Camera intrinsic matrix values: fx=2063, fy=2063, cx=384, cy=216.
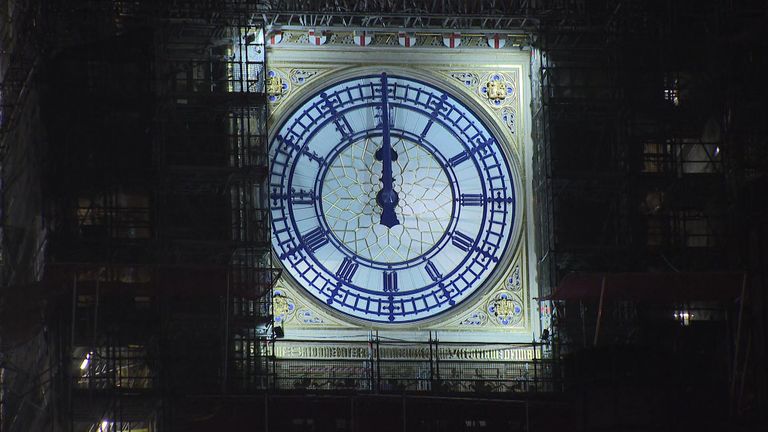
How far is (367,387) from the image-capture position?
25.7 meters

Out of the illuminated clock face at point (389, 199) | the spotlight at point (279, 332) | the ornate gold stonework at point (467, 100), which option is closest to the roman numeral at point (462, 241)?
the illuminated clock face at point (389, 199)

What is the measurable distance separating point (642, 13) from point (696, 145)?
82.7 inches

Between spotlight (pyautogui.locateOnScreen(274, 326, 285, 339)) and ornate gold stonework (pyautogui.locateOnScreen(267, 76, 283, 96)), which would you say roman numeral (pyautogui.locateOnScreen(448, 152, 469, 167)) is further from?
spotlight (pyautogui.locateOnScreen(274, 326, 285, 339))

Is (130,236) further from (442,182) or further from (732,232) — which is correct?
(732,232)

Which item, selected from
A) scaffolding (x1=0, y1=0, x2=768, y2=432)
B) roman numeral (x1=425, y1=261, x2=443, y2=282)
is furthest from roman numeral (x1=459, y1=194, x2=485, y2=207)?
roman numeral (x1=425, y1=261, x2=443, y2=282)

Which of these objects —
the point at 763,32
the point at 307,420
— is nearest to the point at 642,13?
the point at 763,32

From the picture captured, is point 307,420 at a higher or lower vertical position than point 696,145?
lower

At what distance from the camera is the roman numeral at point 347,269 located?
2634 cm

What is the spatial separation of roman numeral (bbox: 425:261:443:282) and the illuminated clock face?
0.04 feet

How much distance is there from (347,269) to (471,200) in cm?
185

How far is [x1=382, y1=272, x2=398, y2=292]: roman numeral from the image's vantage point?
26.4 metres

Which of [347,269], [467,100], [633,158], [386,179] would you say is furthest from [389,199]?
[633,158]

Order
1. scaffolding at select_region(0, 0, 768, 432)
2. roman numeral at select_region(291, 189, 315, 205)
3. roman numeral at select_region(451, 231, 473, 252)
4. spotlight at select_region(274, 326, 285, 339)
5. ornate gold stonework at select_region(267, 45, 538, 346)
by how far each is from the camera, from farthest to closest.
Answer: roman numeral at select_region(451, 231, 473, 252)
roman numeral at select_region(291, 189, 315, 205)
ornate gold stonework at select_region(267, 45, 538, 346)
spotlight at select_region(274, 326, 285, 339)
scaffolding at select_region(0, 0, 768, 432)

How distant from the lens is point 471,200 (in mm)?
26656
